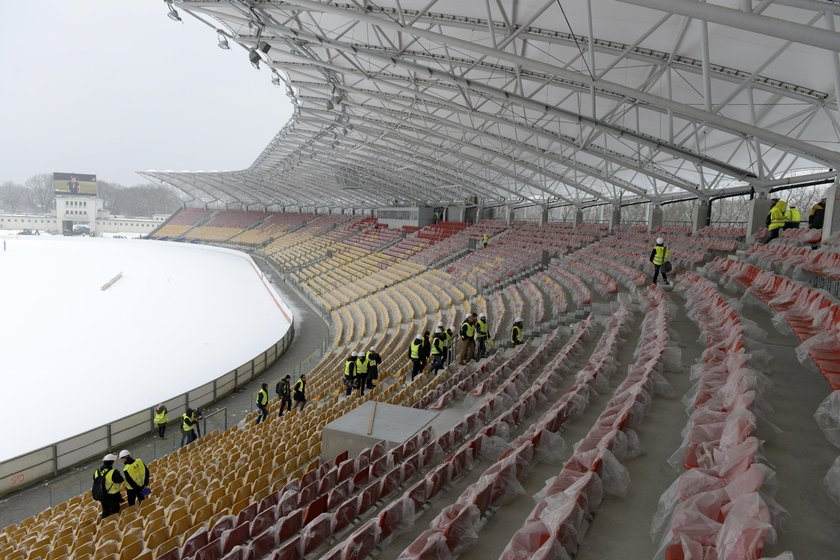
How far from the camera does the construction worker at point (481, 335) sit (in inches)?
470

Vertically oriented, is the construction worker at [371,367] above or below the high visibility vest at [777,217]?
below

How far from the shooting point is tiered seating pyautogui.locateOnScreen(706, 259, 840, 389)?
16.0ft

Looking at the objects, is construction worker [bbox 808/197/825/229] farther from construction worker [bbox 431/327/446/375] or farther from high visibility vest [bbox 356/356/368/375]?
high visibility vest [bbox 356/356/368/375]

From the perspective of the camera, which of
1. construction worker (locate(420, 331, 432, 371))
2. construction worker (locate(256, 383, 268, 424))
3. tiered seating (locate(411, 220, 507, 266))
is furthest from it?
tiered seating (locate(411, 220, 507, 266))

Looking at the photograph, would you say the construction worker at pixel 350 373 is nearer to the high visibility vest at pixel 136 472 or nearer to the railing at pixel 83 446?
the railing at pixel 83 446

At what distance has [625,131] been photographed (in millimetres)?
15406

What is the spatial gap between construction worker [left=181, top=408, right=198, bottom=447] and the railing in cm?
119

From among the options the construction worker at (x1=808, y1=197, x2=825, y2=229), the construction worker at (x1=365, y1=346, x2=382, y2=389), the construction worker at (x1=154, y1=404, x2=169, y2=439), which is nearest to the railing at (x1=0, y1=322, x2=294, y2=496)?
the construction worker at (x1=154, y1=404, x2=169, y2=439)

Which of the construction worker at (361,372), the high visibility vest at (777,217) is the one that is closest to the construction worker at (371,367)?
the construction worker at (361,372)

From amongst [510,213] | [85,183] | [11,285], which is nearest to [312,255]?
[510,213]

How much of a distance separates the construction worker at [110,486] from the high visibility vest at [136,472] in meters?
0.13

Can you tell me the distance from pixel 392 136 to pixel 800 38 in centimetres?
2045

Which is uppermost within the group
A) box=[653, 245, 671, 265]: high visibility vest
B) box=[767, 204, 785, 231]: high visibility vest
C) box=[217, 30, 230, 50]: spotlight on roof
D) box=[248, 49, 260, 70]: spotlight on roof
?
box=[217, 30, 230, 50]: spotlight on roof

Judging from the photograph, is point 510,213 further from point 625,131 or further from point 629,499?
point 629,499
